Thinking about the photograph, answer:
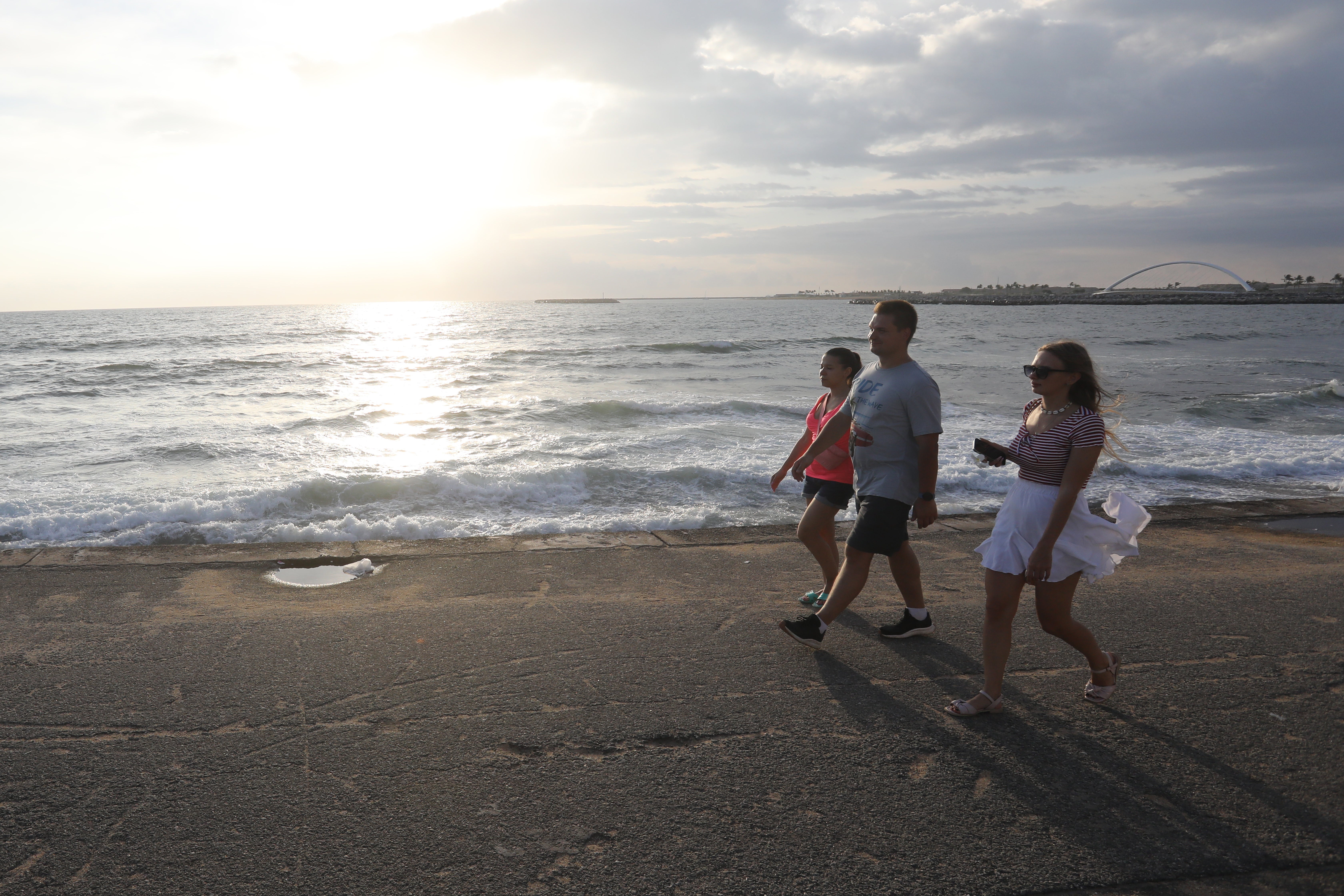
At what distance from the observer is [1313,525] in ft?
21.2

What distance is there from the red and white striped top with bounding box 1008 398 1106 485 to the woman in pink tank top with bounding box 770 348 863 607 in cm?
114

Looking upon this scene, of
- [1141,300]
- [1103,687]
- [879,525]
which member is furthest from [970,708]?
[1141,300]

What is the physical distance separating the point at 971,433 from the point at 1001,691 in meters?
10.2

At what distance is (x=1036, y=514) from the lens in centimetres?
307

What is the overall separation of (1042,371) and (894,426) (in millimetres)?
845

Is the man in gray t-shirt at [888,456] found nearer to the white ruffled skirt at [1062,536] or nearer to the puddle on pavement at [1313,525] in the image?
the white ruffled skirt at [1062,536]

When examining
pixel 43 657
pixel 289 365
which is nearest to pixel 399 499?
pixel 43 657

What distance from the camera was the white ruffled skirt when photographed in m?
3.05

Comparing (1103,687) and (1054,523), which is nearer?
(1054,523)

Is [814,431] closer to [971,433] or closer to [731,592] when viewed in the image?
[731,592]

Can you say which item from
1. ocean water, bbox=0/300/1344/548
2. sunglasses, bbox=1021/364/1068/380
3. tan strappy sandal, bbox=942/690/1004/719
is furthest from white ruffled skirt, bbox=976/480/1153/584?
ocean water, bbox=0/300/1344/548

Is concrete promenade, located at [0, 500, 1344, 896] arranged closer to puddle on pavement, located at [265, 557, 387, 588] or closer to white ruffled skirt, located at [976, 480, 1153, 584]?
puddle on pavement, located at [265, 557, 387, 588]

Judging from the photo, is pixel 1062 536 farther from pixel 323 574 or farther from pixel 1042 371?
pixel 323 574

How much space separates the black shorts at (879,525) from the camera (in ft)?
12.4
